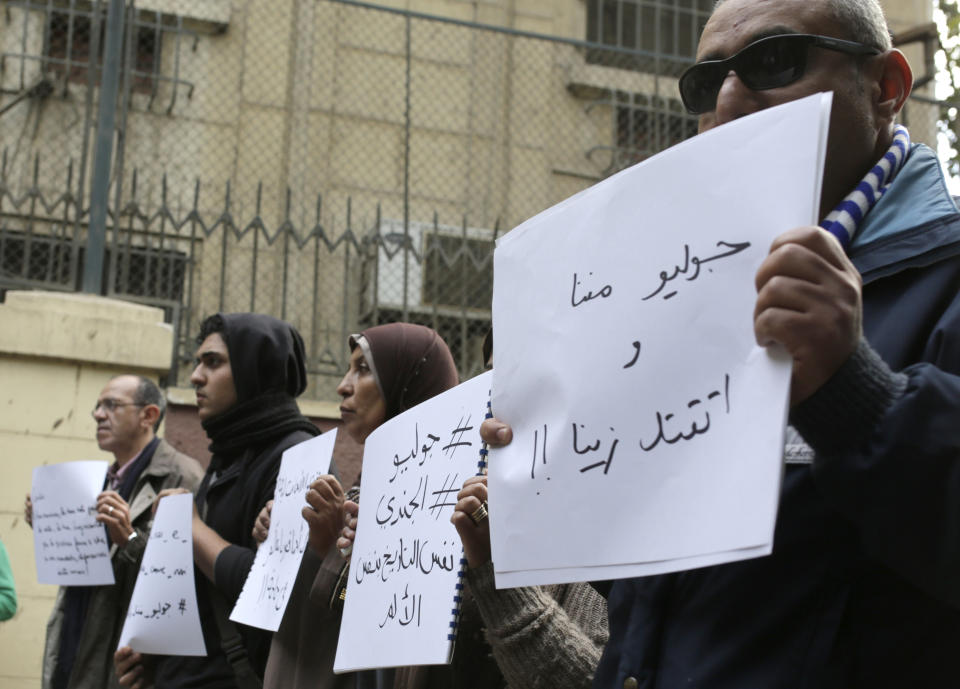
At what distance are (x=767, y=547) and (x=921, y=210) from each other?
59 centimetres

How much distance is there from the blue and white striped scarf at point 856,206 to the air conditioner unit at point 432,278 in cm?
610

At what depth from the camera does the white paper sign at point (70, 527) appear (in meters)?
4.41

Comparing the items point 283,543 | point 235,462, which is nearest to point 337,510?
point 283,543

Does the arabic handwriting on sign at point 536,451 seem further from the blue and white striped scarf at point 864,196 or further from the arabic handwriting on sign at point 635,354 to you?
the blue and white striped scarf at point 864,196

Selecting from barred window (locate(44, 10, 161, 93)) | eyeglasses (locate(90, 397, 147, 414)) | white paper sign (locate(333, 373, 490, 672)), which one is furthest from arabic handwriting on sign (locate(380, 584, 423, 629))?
barred window (locate(44, 10, 161, 93))

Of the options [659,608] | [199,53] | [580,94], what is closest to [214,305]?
[199,53]

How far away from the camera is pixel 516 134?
10.6 metres

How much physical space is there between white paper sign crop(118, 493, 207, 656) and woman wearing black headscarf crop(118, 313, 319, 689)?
0.05 m

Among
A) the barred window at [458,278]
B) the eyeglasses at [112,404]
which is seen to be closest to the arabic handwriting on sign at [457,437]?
the eyeglasses at [112,404]

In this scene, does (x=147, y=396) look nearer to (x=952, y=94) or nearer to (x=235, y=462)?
(x=235, y=462)

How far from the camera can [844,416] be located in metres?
1.28

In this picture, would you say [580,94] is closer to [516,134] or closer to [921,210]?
[516,134]

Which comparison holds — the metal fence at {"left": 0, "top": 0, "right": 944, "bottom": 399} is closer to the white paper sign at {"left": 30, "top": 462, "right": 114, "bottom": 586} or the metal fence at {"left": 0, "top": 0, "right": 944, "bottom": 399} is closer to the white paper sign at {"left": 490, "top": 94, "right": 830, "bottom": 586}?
the white paper sign at {"left": 30, "top": 462, "right": 114, "bottom": 586}

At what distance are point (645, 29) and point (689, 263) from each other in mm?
10451
